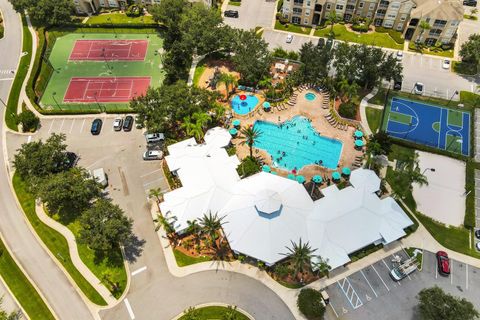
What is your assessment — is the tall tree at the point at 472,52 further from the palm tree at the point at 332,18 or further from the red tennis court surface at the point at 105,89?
the red tennis court surface at the point at 105,89

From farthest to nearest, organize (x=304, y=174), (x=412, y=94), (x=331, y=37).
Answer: (x=331, y=37) < (x=412, y=94) < (x=304, y=174)

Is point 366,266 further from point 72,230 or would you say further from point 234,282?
point 72,230

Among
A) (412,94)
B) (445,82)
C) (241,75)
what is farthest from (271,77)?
(445,82)

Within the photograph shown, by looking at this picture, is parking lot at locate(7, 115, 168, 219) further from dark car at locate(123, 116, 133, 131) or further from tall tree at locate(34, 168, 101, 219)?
tall tree at locate(34, 168, 101, 219)

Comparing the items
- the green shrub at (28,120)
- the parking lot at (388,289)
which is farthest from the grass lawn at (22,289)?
the parking lot at (388,289)

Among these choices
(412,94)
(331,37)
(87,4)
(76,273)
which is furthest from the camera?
(87,4)

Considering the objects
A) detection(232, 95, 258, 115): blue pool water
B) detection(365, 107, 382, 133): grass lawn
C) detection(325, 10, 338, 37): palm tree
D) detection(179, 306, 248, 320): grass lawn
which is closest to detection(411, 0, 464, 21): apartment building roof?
detection(325, 10, 338, 37): palm tree
